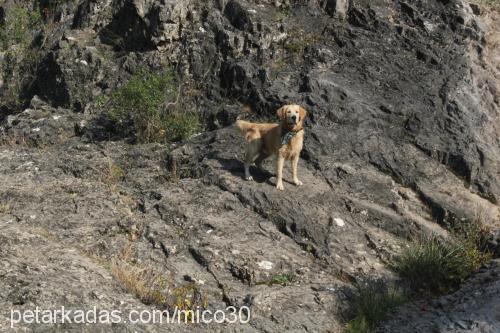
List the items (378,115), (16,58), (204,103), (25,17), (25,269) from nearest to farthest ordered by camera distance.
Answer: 1. (25,269)
2. (378,115)
3. (204,103)
4. (16,58)
5. (25,17)

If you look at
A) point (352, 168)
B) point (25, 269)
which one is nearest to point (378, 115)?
point (352, 168)

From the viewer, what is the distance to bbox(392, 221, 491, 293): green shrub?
6.97 m

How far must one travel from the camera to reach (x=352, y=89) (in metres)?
10.0

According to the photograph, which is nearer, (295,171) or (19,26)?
(295,171)

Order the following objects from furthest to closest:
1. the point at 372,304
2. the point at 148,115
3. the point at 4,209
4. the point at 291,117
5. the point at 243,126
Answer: the point at 148,115
the point at 243,126
the point at 291,117
the point at 4,209
the point at 372,304

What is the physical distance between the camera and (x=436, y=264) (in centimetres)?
693

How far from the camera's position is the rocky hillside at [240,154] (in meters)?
6.53

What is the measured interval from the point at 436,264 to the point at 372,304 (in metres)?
1.15

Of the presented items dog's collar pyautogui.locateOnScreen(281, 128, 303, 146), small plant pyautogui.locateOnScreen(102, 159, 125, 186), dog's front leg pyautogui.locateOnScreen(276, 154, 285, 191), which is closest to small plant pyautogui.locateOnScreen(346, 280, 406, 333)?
dog's front leg pyautogui.locateOnScreen(276, 154, 285, 191)

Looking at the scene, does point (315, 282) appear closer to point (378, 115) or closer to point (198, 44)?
point (378, 115)

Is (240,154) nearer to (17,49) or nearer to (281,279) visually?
(281,279)

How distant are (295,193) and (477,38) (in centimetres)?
645

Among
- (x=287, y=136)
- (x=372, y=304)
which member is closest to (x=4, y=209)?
(x=287, y=136)

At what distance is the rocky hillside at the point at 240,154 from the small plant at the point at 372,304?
17cm
